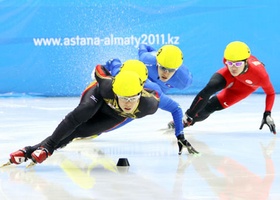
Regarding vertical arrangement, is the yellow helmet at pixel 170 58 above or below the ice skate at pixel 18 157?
above

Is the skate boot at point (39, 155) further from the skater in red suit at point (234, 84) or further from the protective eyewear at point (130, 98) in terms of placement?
the skater in red suit at point (234, 84)

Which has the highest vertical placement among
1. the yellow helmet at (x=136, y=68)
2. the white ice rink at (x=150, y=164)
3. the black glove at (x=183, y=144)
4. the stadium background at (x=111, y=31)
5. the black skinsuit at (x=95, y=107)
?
the stadium background at (x=111, y=31)

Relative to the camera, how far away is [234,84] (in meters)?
8.14

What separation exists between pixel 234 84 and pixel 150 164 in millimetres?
2582

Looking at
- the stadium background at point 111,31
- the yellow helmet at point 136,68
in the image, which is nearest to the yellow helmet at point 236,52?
the yellow helmet at point 136,68

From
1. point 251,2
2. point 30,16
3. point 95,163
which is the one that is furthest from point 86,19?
point 95,163

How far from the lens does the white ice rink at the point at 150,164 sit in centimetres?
458

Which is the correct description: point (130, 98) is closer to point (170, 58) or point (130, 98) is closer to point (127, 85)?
point (127, 85)

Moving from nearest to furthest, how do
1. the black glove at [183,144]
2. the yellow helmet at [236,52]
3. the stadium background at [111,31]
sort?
the black glove at [183,144] → the yellow helmet at [236,52] → the stadium background at [111,31]

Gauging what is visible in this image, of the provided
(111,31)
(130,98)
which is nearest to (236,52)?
(130,98)

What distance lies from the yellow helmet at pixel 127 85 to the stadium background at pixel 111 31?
6.82 m

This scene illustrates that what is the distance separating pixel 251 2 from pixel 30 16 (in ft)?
11.4

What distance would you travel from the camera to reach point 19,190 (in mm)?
4617

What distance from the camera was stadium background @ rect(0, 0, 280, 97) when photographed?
12.1 m
